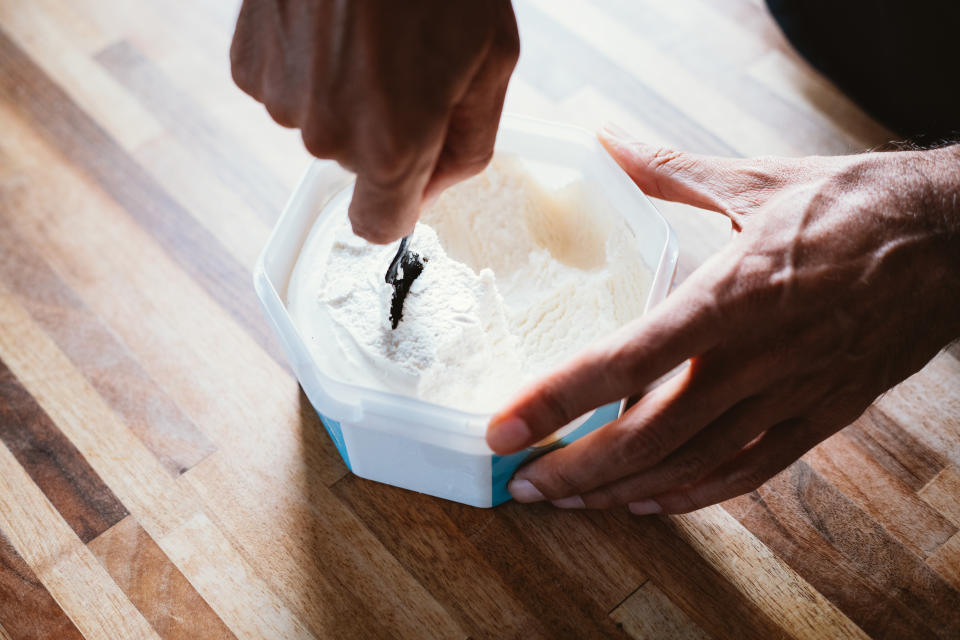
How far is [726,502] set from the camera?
0.67 metres

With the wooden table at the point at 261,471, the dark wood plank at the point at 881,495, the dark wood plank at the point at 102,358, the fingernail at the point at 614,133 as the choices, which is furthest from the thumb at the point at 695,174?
the dark wood plank at the point at 102,358

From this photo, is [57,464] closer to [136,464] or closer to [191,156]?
[136,464]

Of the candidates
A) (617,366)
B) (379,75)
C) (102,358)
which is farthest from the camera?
(102,358)

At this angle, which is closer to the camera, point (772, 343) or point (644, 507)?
point (772, 343)

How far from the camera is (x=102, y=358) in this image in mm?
747

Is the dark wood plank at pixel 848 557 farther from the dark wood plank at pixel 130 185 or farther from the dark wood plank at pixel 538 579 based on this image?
the dark wood plank at pixel 130 185

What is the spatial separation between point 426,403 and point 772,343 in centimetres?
25

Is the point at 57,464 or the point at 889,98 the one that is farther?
the point at 889,98

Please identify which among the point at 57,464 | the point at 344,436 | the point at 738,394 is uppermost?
the point at 738,394

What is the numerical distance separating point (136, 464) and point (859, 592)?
0.63 metres

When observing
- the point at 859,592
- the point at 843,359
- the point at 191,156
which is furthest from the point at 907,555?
the point at 191,156

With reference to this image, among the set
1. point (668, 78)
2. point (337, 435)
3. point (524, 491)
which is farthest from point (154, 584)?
point (668, 78)

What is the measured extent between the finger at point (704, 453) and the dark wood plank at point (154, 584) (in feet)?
1.08

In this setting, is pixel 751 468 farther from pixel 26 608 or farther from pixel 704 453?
pixel 26 608
